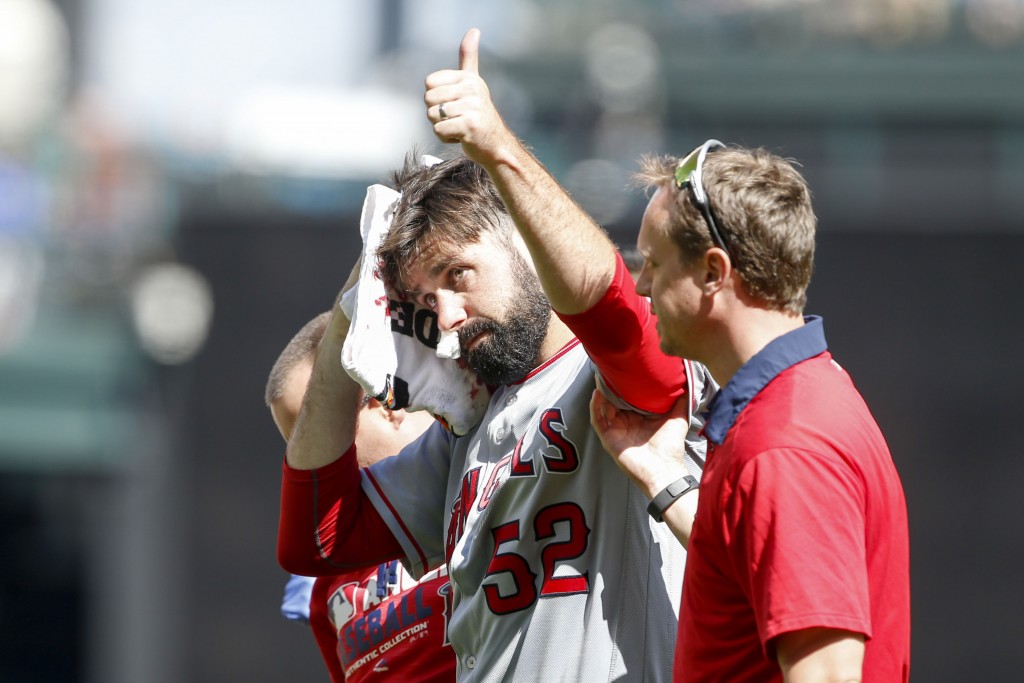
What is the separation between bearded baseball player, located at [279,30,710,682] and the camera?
6.95 feet

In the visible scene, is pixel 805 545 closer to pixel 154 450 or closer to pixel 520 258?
pixel 520 258

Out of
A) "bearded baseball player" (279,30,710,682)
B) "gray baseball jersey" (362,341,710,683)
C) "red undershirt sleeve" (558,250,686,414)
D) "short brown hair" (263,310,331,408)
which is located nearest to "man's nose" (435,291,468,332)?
"bearded baseball player" (279,30,710,682)

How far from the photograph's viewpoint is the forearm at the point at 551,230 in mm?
2082

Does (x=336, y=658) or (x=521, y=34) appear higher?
(x=521, y=34)

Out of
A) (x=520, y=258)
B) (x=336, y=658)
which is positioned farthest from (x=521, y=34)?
(x=520, y=258)

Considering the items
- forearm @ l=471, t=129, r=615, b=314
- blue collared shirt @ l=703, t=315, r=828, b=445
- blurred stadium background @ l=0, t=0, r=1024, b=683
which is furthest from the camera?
blurred stadium background @ l=0, t=0, r=1024, b=683

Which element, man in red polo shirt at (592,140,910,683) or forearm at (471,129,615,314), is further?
forearm at (471,129,615,314)

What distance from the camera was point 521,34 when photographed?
9.81 metres

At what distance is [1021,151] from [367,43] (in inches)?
192

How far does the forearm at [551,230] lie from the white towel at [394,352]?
0.47 metres

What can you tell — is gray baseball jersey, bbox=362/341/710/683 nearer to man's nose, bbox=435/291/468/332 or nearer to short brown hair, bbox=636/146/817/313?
man's nose, bbox=435/291/468/332

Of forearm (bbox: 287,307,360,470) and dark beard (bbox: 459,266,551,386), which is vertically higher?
dark beard (bbox: 459,266,551,386)

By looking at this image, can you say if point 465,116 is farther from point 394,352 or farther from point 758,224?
point 394,352

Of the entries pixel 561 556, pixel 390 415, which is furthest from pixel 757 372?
pixel 390 415
